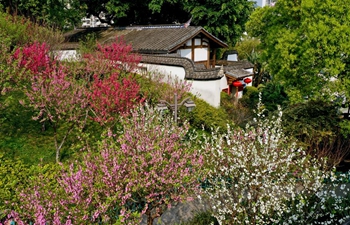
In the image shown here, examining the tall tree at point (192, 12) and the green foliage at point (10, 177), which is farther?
the tall tree at point (192, 12)

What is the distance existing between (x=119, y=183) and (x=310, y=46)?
10.2 metres

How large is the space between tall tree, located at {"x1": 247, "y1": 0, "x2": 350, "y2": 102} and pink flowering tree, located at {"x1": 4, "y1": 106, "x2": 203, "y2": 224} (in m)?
8.12

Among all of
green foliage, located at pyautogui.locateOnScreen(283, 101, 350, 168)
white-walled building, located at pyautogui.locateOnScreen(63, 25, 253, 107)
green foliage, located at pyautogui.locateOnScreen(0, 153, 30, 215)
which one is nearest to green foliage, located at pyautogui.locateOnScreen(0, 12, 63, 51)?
white-walled building, located at pyautogui.locateOnScreen(63, 25, 253, 107)

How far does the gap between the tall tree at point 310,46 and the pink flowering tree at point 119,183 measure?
26.6ft

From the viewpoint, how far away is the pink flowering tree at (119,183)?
19.5 ft

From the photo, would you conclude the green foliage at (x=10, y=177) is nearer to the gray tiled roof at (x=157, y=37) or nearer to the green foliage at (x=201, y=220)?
the green foliage at (x=201, y=220)

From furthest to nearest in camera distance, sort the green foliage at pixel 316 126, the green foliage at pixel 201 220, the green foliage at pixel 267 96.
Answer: the green foliage at pixel 267 96
the green foliage at pixel 316 126
the green foliage at pixel 201 220

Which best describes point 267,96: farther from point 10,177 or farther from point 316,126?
point 10,177

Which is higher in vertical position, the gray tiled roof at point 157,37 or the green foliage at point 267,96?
the gray tiled roof at point 157,37

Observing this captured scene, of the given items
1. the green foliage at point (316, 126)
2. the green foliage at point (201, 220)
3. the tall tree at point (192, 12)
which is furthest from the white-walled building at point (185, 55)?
the green foliage at point (201, 220)

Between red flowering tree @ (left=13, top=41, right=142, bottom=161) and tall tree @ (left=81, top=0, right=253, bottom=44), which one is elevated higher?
tall tree @ (left=81, top=0, right=253, bottom=44)

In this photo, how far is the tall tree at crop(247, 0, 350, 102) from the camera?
1248cm

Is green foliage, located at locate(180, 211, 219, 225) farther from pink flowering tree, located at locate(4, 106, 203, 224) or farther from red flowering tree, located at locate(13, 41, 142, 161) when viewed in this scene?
red flowering tree, located at locate(13, 41, 142, 161)

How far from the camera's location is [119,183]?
6438 millimetres
